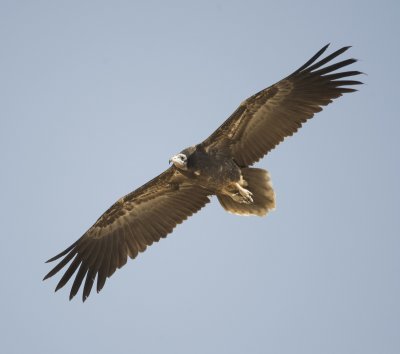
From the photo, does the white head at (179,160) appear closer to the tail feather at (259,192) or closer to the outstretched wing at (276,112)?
the outstretched wing at (276,112)

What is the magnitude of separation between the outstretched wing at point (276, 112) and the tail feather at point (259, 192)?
0.25 meters

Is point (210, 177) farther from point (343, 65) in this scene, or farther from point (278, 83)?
point (343, 65)

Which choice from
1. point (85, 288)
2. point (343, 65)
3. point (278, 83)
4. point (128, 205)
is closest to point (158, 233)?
point (128, 205)

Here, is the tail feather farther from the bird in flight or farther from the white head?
the white head

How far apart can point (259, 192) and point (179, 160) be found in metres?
1.76

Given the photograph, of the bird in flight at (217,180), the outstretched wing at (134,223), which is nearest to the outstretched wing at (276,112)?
the bird in flight at (217,180)

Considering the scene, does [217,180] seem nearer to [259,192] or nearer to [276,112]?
[259,192]

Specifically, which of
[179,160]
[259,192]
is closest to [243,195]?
[259,192]

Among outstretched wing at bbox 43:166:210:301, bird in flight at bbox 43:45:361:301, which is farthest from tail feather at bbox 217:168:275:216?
outstretched wing at bbox 43:166:210:301

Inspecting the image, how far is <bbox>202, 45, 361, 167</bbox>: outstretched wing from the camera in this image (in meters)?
12.0

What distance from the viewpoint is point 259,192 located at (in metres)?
12.3

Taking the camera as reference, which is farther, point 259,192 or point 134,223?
point 134,223

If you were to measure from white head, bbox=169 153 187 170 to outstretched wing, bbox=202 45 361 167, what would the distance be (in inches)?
22.0

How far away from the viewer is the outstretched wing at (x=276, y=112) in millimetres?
11961
